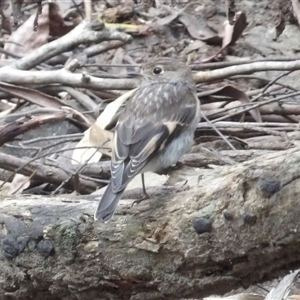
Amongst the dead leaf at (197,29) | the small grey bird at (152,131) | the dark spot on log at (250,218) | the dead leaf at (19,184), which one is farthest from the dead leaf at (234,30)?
the dark spot on log at (250,218)

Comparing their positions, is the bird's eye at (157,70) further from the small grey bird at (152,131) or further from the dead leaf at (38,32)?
the dead leaf at (38,32)

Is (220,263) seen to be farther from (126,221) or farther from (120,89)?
(120,89)

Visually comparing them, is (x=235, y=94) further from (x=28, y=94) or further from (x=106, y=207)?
(x=106, y=207)

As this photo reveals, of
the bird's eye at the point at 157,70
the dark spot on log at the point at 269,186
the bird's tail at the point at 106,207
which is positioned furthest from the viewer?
the bird's eye at the point at 157,70

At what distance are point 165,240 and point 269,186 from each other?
1.56ft

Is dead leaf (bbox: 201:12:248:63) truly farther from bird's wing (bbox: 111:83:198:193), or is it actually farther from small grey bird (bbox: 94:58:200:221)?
bird's wing (bbox: 111:83:198:193)

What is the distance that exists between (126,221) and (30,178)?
174cm

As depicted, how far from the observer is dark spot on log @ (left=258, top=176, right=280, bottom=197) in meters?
2.71

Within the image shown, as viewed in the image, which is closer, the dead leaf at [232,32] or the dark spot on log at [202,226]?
the dark spot on log at [202,226]

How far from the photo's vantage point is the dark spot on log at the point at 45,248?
10.1 feet

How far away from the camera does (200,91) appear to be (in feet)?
18.6

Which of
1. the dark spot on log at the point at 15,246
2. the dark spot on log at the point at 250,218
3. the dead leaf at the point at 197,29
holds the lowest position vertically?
the dead leaf at the point at 197,29

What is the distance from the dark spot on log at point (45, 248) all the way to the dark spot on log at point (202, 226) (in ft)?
1.96

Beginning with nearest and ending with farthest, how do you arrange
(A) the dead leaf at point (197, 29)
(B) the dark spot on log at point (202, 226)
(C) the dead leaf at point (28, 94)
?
(B) the dark spot on log at point (202, 226), (C) the dead leaf at point (28, 94), (A) the dead leaf at point (197, 29)
